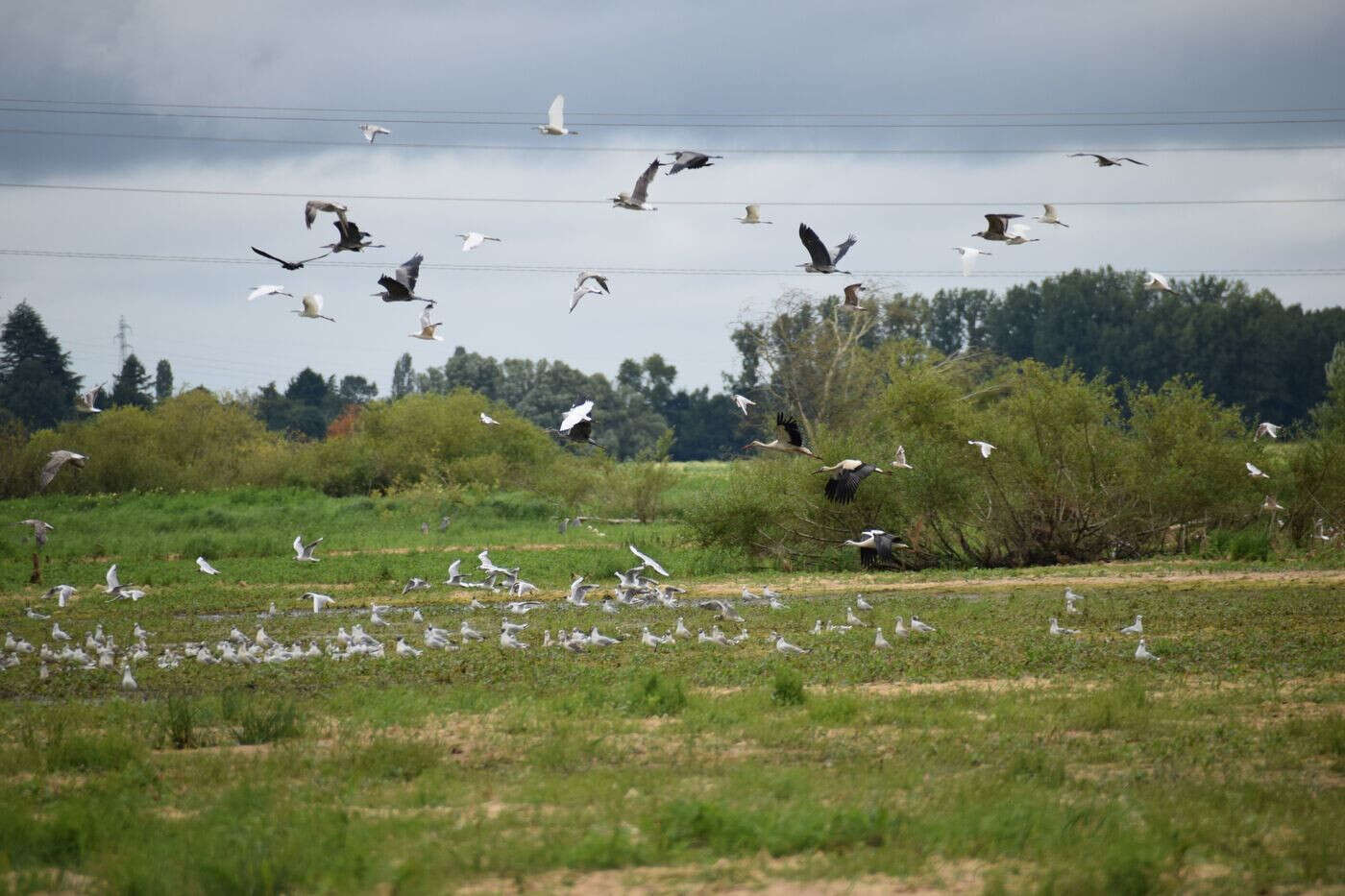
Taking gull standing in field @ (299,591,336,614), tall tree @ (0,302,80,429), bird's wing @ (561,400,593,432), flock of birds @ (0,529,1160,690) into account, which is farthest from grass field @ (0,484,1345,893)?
tall tree @ (0,302,80,429)

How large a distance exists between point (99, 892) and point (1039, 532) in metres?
28.2

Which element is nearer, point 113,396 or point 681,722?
point 681,722

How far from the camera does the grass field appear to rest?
7.55 m

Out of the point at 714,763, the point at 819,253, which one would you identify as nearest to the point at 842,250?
the point at 819,253

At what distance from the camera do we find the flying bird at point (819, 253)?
19.5 m

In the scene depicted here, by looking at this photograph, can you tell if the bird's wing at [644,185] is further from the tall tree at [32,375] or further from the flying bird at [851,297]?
the tall tree at [32,375]

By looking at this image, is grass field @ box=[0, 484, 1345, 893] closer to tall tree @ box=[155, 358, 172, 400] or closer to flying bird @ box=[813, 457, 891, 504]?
flying bird @ box=[813, 457, 891, 504]

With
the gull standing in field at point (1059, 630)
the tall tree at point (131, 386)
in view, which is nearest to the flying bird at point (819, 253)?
the gull standing in field at point (1059, 630)

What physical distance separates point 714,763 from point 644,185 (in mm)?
12417

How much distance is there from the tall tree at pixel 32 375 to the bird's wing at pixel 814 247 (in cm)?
7551

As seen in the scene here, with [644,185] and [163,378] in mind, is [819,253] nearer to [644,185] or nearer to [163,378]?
[644,185]

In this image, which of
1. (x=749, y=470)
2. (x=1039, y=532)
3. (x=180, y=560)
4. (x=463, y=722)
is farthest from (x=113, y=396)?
(x=463, y=722)

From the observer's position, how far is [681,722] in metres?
12.1

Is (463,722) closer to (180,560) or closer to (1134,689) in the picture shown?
(1134,689)
